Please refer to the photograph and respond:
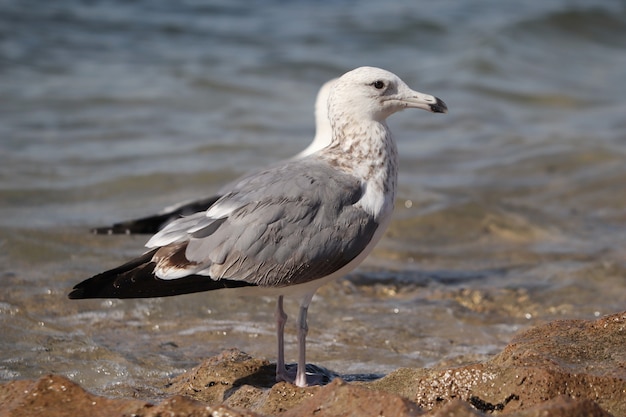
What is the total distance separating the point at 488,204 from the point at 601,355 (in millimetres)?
→ 4680

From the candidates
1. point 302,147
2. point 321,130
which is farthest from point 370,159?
point 302,147

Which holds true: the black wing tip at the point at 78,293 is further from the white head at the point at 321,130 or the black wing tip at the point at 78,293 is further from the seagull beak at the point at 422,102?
the white head at the point at 321,130

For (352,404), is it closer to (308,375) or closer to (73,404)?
(73,404)

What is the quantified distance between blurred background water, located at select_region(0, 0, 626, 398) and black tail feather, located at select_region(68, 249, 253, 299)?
0.48 metres

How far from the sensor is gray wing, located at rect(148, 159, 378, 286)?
164 inches

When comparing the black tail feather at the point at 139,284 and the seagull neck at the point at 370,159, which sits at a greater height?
the seagull neck at the point at 370,159

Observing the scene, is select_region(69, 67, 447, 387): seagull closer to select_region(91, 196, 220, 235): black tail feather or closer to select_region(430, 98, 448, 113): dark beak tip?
select_region(430, 98, 448, 113): dark beak tip

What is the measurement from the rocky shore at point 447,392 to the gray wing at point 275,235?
482mm

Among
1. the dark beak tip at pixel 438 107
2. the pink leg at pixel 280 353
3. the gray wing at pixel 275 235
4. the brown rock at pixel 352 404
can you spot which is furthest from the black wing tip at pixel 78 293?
the dark beak tip at pixel 438 107

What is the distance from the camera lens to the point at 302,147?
33.3 ft

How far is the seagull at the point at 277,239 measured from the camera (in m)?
4.14

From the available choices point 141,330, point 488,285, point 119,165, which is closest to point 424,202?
point 488,285

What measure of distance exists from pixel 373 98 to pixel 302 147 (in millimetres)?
5426

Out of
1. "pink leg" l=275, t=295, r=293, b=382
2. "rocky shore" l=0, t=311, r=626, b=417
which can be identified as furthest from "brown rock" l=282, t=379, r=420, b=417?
"pink leg" l=275, t=295, r=293, b=382
